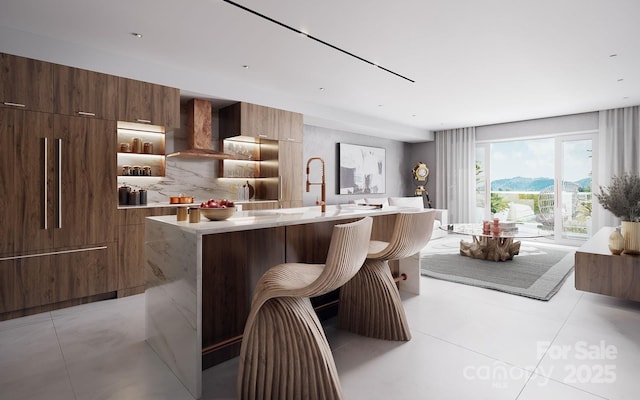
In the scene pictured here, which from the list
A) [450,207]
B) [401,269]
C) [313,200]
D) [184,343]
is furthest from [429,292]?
[450,207]

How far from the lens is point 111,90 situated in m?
3.26

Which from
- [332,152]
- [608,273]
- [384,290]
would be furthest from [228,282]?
[332,152]

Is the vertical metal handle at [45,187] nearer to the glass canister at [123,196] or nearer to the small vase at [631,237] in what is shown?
the glass canister at [123,196]

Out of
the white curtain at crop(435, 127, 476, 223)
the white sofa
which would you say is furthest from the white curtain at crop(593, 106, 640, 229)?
the white sofa

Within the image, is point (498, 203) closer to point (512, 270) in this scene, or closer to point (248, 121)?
point (512, 270)

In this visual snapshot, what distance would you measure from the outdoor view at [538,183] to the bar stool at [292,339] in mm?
6588

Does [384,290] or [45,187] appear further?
[45,187]

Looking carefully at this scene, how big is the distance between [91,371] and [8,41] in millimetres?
2833

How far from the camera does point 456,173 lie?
769 centimetres

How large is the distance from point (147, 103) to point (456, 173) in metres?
→ 6.55

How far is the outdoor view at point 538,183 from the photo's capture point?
20.4 feet

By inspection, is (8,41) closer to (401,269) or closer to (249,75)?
(249,75)

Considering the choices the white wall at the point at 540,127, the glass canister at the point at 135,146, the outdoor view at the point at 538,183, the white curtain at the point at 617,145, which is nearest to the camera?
the glass canister at the point at 135,146

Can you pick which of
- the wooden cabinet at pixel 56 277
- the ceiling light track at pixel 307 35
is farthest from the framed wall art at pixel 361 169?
the wooden cabinet at pixel 56 277
